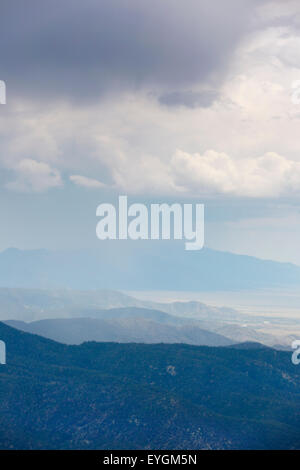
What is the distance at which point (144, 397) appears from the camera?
135500mm

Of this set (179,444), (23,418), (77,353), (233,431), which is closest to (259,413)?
(233,431)

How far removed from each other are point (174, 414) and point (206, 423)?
6.34m

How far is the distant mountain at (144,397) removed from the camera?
122 meters

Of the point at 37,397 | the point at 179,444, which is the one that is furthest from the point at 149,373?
the point at 179,444

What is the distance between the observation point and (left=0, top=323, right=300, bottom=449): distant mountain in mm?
122312

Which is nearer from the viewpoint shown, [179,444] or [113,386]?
[179,444]

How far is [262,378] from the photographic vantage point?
175750mm

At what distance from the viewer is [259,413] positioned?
142 meters

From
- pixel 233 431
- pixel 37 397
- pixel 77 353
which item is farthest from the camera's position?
pixel 77 353
